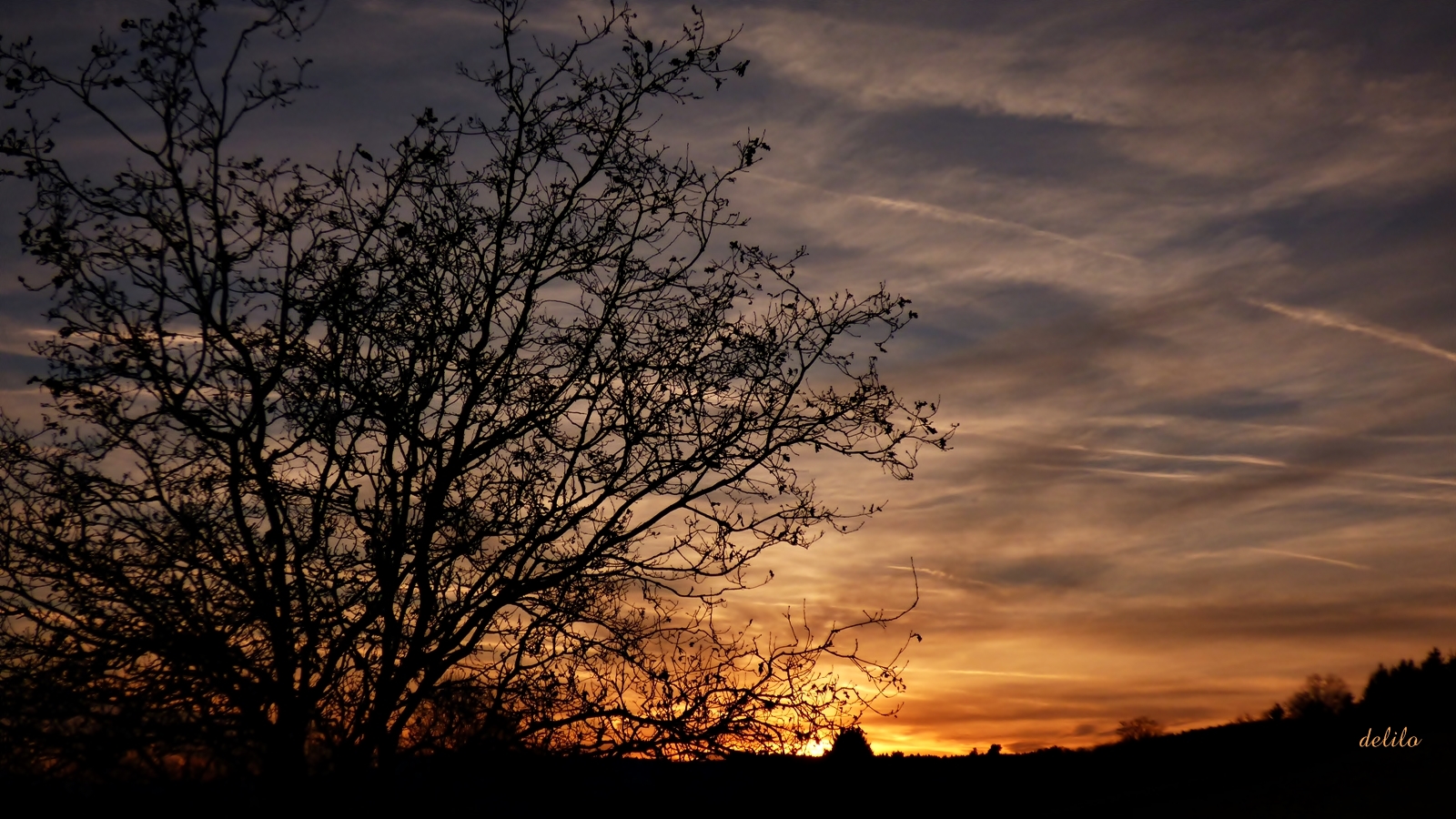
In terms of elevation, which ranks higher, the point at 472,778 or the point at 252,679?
the point at 252,679

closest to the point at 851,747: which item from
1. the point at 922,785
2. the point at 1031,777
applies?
the point at 922,785

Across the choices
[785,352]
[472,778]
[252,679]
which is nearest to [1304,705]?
[785,352]

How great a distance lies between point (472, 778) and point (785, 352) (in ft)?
15.6

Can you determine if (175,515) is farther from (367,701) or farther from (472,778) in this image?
(472,778)

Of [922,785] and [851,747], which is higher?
[851,747]

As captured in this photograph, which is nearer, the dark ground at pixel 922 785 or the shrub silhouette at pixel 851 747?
the dark ground at pixel 922 785

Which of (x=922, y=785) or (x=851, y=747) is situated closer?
(x=851, y=747)

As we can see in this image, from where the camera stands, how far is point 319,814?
8070mm

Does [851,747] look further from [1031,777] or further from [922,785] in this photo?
[1031,777]

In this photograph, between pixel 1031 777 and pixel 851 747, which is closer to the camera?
pixel 851 747

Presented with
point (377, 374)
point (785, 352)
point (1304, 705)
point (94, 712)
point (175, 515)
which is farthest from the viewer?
point (1304, 705)

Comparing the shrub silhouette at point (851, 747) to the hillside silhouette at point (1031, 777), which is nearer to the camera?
the hillside silhouette at point (1031, 777)

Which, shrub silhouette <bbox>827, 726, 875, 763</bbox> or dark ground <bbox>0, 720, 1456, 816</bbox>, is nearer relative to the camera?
dark ground <bbox>0, 720, 1456, 816</bbox>

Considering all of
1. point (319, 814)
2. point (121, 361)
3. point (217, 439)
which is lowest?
point (319, 814)
